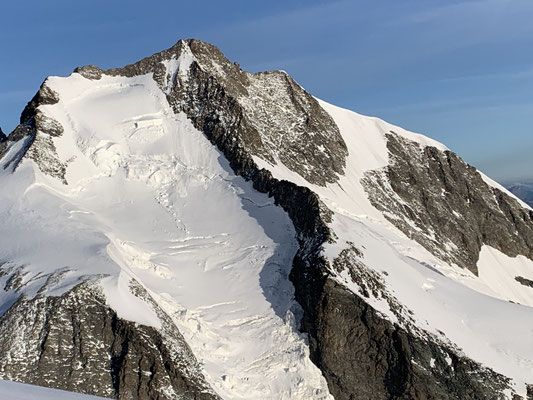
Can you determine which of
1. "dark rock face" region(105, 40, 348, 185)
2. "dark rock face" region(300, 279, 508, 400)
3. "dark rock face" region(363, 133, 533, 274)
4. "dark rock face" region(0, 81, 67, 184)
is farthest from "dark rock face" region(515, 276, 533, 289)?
"dark rock face" region(0, 81, 67, 184)

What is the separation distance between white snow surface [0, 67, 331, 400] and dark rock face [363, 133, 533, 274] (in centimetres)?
2095

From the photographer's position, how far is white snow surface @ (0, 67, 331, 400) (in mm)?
39156

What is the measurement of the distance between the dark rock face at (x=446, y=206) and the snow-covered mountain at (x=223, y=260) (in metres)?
0.47

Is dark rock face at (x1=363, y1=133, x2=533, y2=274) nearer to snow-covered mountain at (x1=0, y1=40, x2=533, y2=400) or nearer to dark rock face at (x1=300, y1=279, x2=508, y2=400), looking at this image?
snow-covered mountain at (x1=0, y1=40, x2=533, y2=400)

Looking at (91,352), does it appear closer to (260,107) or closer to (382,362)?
(382,362)

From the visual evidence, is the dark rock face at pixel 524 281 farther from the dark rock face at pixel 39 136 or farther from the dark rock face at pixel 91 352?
the dark rock face at pixel 39 136

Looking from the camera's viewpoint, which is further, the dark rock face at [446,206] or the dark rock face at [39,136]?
the dark rock face at [446,206]

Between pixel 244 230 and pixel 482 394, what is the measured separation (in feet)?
68.1

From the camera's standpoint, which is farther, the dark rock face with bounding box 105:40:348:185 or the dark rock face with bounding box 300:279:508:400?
the dark rock face with bounding box 105:40:348:185

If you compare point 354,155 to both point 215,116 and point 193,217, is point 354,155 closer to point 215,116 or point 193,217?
point 215,116

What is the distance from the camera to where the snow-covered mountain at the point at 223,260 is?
36719 millimetres

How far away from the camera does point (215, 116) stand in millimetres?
64562

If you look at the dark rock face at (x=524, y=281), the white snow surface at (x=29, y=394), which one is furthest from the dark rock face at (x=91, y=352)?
the dark rock face at (x=524, y=281)

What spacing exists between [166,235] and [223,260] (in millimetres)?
5133
